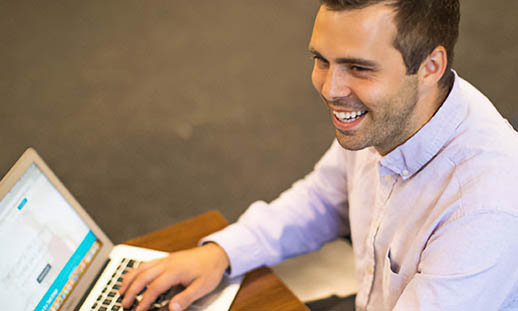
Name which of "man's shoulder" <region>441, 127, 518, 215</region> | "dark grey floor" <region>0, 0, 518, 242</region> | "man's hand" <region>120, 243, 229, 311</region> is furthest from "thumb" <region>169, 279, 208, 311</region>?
"dark grey floor" <region>0, 0, 518, 242</region>

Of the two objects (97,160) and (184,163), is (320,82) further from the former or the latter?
(97,160)

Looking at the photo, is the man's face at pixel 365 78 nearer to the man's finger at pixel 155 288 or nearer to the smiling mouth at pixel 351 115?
the smiling mouth at pixel 351 115

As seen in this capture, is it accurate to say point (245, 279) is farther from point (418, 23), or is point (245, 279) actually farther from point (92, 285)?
point (418, 23)

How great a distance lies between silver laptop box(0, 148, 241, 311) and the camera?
108 cm

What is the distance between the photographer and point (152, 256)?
4.45 feet

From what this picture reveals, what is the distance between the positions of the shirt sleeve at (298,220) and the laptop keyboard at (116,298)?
0.58 ft

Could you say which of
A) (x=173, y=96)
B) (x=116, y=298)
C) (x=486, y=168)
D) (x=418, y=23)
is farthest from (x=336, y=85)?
(x=173, y=96)

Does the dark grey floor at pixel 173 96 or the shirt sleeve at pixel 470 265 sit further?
the dark grey floor at pixel 173 96

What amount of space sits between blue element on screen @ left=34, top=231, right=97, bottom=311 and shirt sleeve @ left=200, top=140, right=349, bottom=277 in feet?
0.87

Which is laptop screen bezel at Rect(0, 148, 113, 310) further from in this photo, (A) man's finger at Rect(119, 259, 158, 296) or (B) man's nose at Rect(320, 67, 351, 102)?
(B) man's nose at Rect(320, 67, 351, 102)

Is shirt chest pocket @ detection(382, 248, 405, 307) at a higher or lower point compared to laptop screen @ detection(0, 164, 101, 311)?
lower

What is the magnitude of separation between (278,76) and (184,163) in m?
0.86

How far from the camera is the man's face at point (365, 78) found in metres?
1.01

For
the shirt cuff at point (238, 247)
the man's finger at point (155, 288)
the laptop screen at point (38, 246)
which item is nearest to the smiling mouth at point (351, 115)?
the shirt cuff at point (238, 247)
